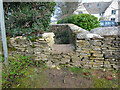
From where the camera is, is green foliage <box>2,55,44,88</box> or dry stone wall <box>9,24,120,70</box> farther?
dry stone wall <box>9,24,120,70</box>

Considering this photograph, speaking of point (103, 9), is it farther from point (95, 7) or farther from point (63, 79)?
point (63, 79)

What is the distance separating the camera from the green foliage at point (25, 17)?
3428mm

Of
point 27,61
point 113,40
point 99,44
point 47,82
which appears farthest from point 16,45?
point 113,40

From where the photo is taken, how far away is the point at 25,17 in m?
3.46

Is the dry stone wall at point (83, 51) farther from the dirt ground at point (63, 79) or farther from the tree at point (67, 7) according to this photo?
the tree at point (67, 7)

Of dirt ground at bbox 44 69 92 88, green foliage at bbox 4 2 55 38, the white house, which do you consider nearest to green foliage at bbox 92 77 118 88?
dirt ground at bbox 44 69 92 88

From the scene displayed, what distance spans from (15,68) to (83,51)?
204 centimetres

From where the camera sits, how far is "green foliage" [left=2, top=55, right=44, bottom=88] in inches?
96.7

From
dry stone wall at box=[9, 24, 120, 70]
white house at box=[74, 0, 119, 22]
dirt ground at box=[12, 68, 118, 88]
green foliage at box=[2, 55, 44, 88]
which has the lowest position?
dirt ground at box=[12, 68, 118, 88]

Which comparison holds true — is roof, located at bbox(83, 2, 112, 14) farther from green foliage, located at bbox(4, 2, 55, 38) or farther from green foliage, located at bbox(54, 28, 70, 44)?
green foliage, located at bbox(4, 2, 55, 38)

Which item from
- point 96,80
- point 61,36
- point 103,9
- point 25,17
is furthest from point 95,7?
point 96,80

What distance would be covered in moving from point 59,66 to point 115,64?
5.66ft

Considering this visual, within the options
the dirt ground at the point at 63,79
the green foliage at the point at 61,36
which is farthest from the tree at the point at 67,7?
Answer: the dirt ground at the point at 63,79

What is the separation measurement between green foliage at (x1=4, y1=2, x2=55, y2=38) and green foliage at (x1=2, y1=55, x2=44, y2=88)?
781mm
